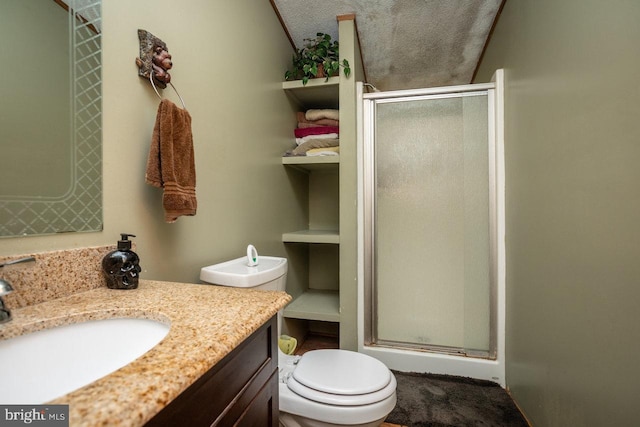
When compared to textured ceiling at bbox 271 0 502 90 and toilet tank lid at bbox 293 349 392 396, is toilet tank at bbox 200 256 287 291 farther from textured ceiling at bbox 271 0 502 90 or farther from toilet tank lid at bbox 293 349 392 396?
textured ceiling at bbox 271 0 502 90

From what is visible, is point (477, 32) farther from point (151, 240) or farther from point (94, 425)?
point (94, 425)

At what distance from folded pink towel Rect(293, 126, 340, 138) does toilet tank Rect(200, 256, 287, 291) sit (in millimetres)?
1203

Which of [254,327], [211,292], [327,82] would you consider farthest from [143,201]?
[327,82]

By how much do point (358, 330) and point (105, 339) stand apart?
1654mm

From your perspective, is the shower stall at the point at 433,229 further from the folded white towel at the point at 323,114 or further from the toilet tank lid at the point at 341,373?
the toilet tank lid at the point at 341,373

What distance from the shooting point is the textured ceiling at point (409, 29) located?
1889 mm

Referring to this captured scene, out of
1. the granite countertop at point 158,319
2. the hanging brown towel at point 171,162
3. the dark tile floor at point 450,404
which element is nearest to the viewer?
the granite countertop at point 158,319

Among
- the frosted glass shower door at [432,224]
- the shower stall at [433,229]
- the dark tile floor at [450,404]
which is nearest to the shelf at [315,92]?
the shower stall at [433,229]

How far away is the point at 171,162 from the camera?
92 cm

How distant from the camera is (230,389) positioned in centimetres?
57

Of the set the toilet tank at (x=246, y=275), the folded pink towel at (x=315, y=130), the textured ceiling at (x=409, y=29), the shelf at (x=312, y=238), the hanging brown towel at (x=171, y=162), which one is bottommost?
the toilet tank at (x=246, y=275)

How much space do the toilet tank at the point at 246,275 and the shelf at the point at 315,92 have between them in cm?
135

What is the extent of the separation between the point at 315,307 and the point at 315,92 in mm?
1614

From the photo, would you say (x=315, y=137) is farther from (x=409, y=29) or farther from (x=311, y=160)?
(x=409, y=29)
